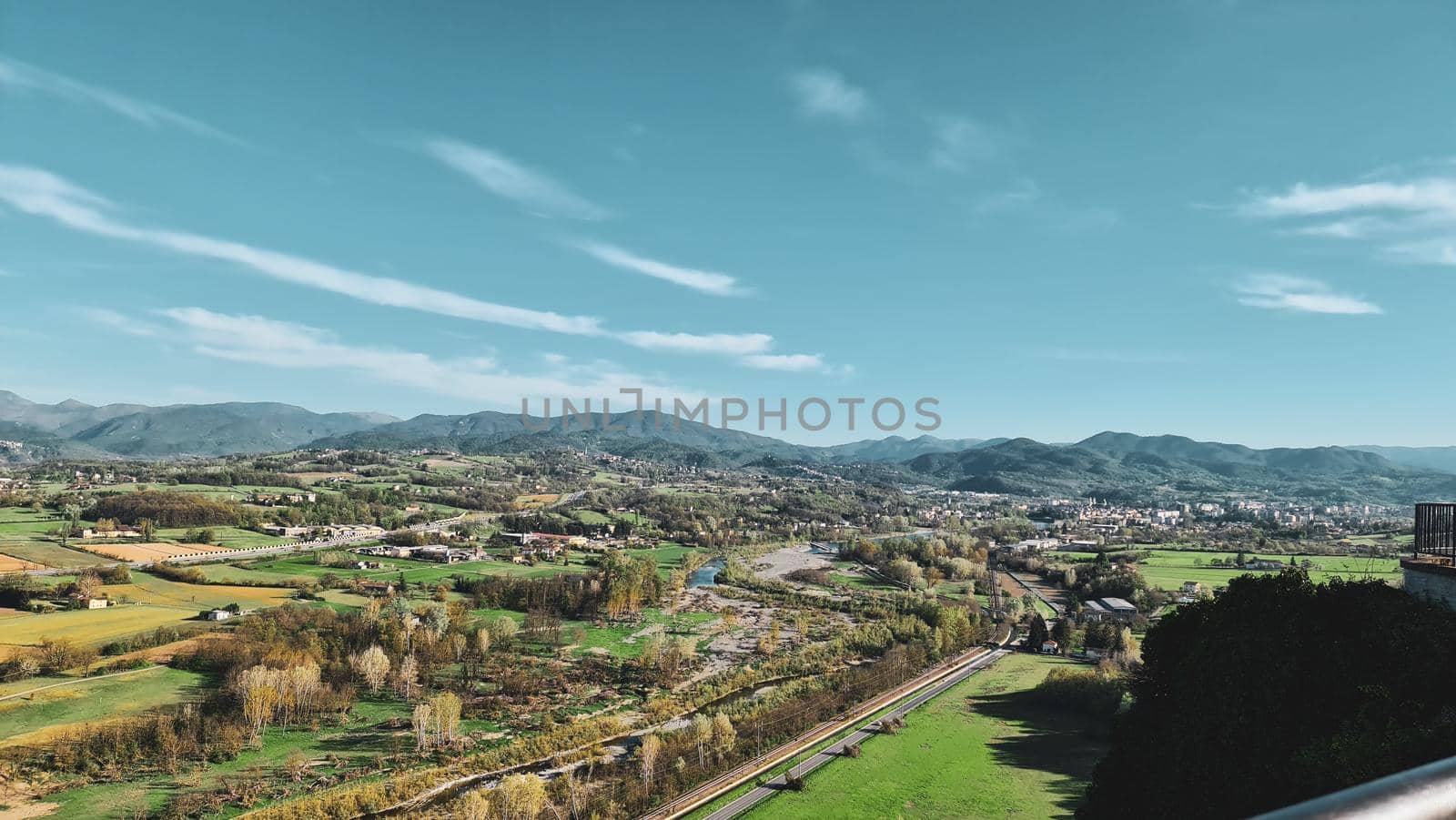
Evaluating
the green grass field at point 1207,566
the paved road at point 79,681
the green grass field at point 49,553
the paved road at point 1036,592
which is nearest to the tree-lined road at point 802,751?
the paved road at point 1036,592

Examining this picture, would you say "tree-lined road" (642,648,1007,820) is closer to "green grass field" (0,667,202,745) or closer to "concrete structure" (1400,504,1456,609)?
"concrete structure" (1400,504,1456,609)

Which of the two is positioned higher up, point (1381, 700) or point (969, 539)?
point (1381, 700)

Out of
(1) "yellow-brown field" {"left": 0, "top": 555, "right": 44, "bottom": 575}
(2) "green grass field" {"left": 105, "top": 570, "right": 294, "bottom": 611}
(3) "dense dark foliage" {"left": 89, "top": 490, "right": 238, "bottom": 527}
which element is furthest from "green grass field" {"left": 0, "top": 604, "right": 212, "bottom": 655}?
(3) "dense dark foliage" {"left": 89, "top": 490, "right": 238, "bottom": 527}

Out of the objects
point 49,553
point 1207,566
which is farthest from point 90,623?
point 1207,566

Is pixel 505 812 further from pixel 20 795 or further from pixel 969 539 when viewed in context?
pixel 969 539

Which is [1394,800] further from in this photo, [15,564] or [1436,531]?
[15,564]

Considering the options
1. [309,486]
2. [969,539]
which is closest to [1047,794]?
[969,539]

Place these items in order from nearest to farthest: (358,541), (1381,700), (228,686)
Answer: (1381,700) → (228,686) → (358,541)
